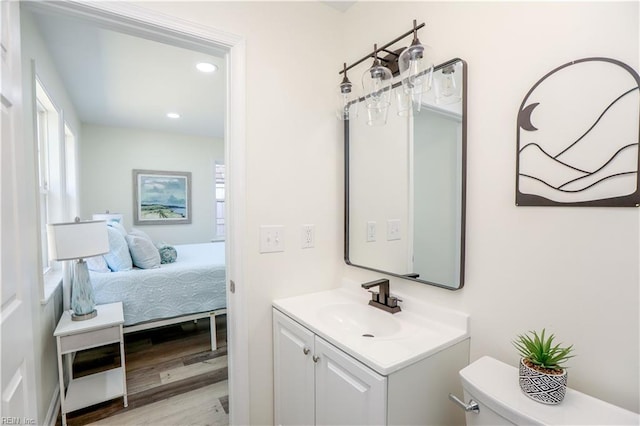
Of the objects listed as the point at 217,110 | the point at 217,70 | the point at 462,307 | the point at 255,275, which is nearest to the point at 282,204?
the point at 255,275

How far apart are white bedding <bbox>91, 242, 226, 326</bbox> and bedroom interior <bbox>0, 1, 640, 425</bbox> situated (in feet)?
1.22

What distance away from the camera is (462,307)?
4.15 ft

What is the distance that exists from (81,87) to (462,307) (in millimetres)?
3934

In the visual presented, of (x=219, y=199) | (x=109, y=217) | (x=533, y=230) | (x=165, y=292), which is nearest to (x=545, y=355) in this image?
(x=533, y=230)

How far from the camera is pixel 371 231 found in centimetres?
171

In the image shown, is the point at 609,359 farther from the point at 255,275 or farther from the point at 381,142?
the point at 255,275

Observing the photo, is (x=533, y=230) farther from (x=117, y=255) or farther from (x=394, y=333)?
(x=117, y=255)

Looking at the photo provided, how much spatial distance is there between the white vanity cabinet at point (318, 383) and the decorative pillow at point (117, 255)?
192 cm

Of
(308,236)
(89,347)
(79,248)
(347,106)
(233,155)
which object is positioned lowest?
(89,347)

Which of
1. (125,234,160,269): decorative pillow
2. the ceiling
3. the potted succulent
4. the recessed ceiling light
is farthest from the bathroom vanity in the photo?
the recessed ceiling light

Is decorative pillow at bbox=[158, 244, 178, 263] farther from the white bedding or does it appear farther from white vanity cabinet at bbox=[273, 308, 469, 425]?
white vanity cabinet at bbox=[273, 308, 469, 425]

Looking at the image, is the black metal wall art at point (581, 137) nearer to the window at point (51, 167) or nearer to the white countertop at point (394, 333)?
the white countertop at point (394, 333)

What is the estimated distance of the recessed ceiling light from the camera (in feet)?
8.30

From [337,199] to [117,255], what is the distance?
7.21 feet
